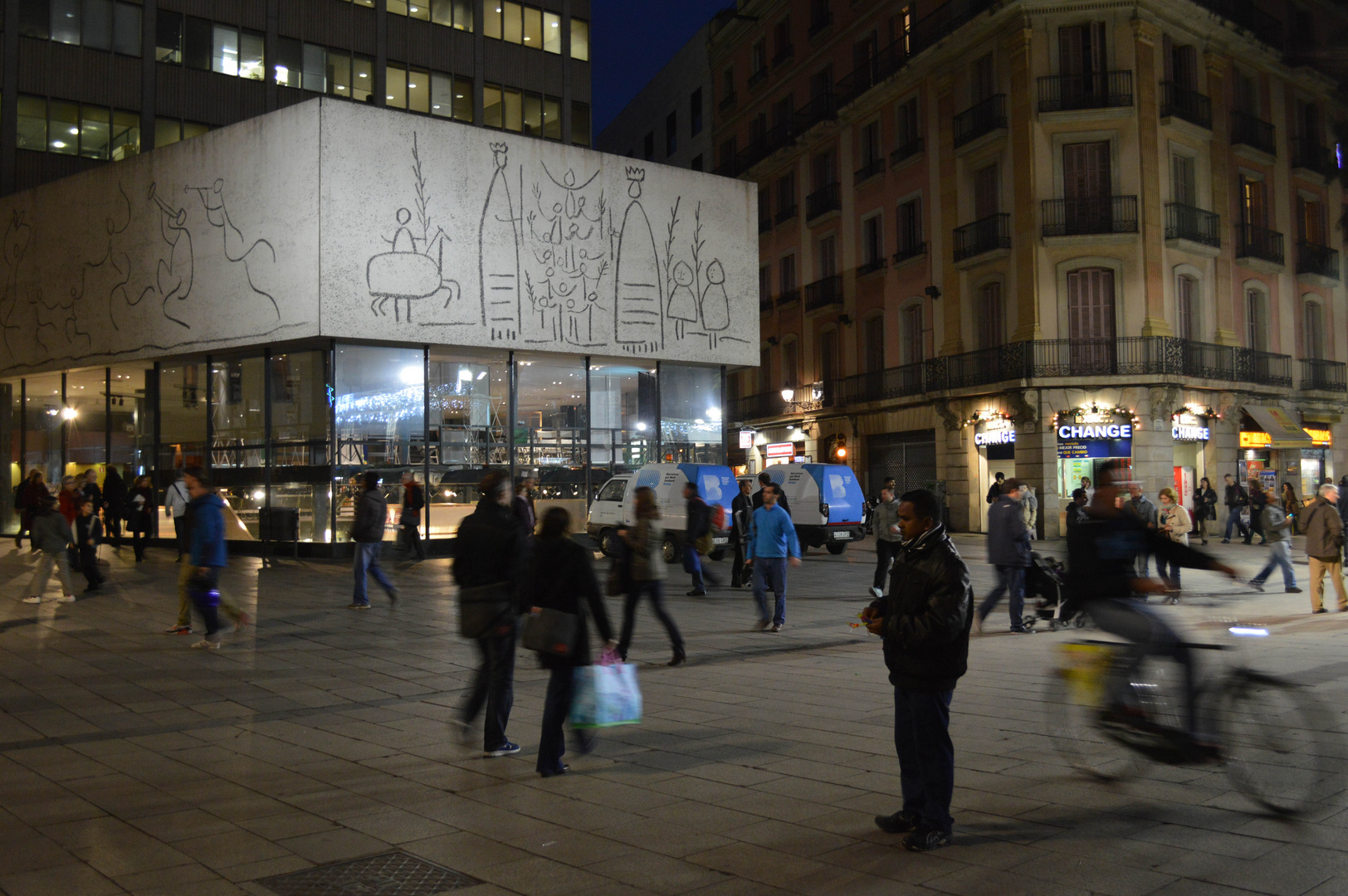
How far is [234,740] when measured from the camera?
23.3 ft

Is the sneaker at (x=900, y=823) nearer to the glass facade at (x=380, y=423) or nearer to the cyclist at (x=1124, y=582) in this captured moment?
the cyclist at (x=1124, y=582)

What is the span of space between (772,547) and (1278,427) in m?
25.4

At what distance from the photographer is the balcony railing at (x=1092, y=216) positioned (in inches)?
1142

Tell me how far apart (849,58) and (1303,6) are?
35.9m

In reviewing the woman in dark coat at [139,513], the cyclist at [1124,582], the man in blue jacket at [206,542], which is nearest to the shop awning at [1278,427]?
the cyclist at [1124,582]

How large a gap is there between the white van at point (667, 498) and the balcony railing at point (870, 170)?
17582mm

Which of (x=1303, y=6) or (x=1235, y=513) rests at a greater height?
(x=1303, y=6)

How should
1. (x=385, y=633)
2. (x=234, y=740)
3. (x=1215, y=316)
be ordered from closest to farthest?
(x=234, y=740)
(x=385, y=633)
(x=1215, y=316)

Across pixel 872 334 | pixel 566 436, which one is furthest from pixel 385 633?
pixel 872 334

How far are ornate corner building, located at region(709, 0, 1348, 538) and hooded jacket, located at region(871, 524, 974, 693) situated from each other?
25.1 m

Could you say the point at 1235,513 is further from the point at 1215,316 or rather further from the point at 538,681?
the point at 538,681

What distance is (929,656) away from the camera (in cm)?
481

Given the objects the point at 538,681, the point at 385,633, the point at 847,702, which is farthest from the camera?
the point at 385,633

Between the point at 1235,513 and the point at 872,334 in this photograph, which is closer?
the point at 1235,513
